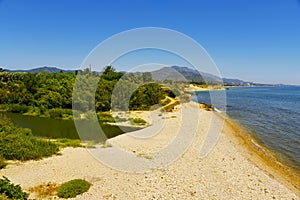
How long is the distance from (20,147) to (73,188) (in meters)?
7.36

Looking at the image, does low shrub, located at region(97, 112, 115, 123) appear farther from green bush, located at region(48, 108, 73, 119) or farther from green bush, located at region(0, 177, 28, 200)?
green bush, located at region(0, 177, 28, 200)

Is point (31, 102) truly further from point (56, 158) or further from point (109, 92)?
point (56, 158)

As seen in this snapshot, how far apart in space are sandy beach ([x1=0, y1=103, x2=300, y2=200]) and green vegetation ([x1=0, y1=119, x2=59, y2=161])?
28.7 inches

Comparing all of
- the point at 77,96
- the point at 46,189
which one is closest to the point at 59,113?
the point at 77,96

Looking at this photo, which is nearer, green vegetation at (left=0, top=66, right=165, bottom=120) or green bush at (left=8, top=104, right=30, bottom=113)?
green vegetation at (left=0, top=66, right=165, bottom=120)

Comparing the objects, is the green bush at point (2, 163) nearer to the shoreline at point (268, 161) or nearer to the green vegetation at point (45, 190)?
the green vegetation at point (45, 190)

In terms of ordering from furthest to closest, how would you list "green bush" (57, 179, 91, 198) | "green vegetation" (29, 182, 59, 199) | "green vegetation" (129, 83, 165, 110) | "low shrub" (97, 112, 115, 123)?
"green vegetation" (129, 83, 165, 110) → "low shrub" (97, 112, 115, 123) → "green vegetation" (29, 182, 59, 199) → "green bush" (57, 179, 91, 198)

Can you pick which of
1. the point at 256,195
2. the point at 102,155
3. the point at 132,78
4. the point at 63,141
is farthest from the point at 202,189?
the point at 132,78

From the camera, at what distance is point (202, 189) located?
1232 cm

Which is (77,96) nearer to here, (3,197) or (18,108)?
(18,108)

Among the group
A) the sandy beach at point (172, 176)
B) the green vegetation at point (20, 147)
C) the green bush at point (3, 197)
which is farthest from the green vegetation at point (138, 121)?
the green bush at point (3, 197)

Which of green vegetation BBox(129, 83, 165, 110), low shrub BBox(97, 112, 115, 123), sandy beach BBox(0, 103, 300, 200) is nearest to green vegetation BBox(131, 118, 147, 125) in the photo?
low shrub BBox(97, 112, 115, 123)

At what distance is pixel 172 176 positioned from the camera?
1388 centimetres

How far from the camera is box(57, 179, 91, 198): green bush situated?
1166cm
